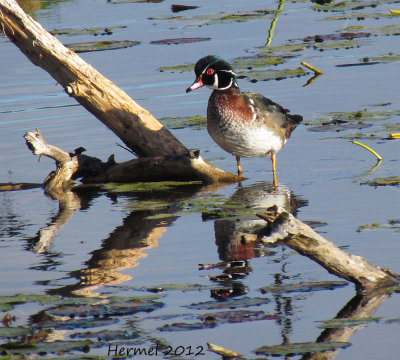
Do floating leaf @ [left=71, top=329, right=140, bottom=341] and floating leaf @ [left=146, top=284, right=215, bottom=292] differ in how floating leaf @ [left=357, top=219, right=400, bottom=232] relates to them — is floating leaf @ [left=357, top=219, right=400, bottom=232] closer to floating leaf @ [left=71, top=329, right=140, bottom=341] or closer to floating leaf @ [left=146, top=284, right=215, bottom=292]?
floating leaf @ [left=146, top=284, right=215, bottom=292]

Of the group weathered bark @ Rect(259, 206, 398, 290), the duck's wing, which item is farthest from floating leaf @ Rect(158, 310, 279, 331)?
the duck's wing

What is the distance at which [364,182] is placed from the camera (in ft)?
26.5

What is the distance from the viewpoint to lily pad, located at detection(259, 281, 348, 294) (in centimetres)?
536

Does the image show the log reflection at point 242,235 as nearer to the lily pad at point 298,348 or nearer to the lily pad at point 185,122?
the lily pad at point 298,348

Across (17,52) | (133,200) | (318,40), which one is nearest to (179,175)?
(133,200)

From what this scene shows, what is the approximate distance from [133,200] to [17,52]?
8223mm

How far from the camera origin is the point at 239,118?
8.55 meters

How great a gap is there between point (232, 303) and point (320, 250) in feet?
1.92

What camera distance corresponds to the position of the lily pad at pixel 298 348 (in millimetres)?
4469

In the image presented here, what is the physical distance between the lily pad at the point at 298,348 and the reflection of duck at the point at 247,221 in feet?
1.98

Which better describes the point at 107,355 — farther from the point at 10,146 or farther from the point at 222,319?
the point at 10,146

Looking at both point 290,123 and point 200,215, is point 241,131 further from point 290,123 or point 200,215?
point 200,215

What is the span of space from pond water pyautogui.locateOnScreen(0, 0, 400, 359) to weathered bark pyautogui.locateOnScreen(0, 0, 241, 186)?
1.48 feet

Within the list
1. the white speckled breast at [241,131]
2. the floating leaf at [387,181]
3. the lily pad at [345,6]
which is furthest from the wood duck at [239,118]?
the lily pad at [345,6]
